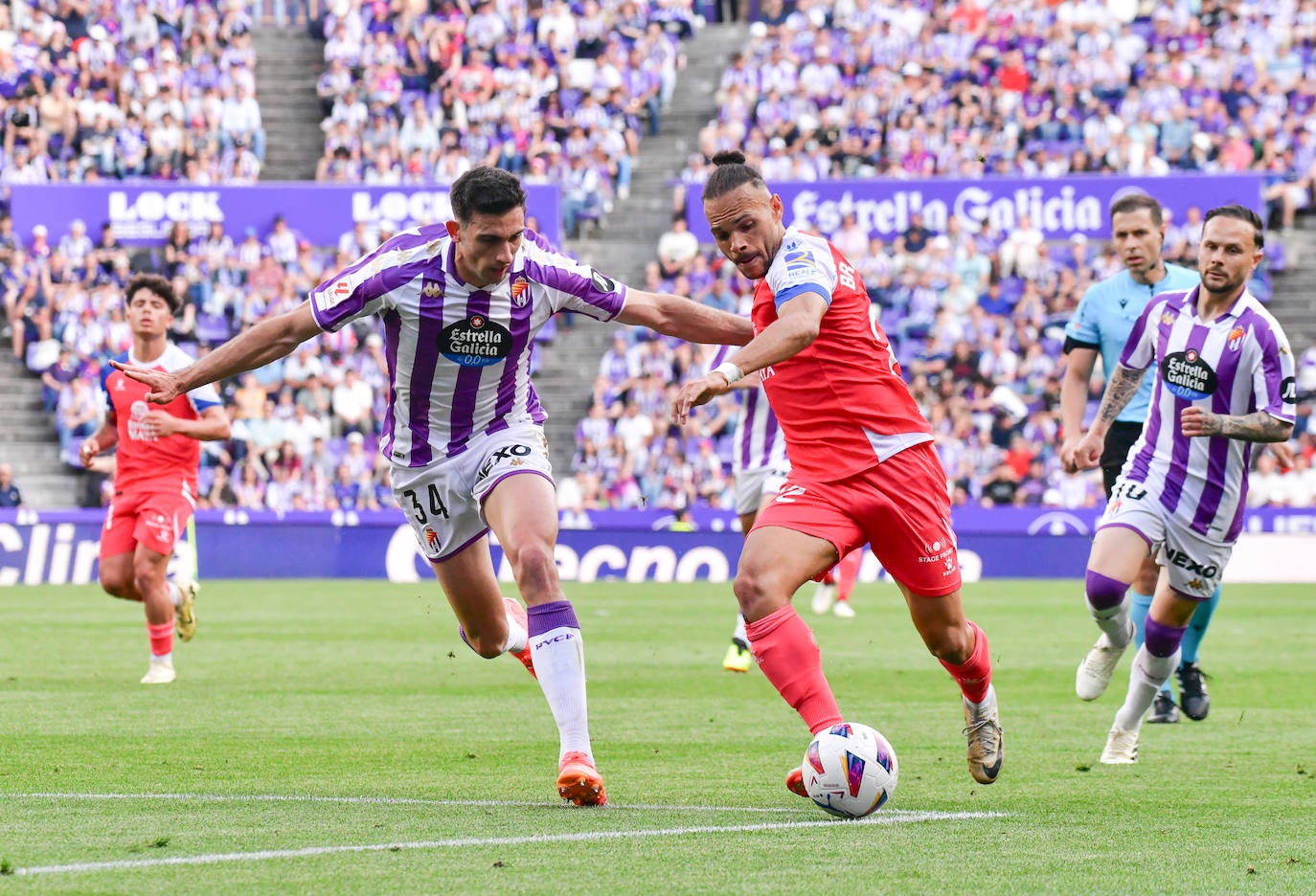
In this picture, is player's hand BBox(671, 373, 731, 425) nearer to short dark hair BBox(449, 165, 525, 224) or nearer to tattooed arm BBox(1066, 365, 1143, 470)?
short dark hair BBox(449, 165, 525, 224)

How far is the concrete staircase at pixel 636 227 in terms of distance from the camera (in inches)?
1217

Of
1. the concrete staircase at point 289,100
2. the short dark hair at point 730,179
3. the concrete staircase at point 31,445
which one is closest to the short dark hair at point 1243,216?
the short dark hair at point 730,179

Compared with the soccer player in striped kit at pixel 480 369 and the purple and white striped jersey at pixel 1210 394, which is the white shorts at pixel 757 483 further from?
the soccer player in striped kit at pixel 480 369

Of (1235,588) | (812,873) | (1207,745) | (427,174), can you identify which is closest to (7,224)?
(427,174)

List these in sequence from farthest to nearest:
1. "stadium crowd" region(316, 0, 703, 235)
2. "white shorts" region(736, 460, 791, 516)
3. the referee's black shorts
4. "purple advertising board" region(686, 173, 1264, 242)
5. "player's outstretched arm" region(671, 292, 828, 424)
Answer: "stadium crowd" region(316, 0, 703, 235)
"purple advertising board" region(686, 173, 1264, 242)
"white shorts" region(736, 460, 791, 516)
the referee's black shorts
"player's outstretched arm" region(671, 292, 828, 424)

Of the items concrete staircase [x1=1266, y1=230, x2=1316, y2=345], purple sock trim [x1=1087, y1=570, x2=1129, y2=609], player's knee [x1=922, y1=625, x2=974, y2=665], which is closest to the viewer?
player's knee [x1=922, y1=625, x2=974, y2=665]

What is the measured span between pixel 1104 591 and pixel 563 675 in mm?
2735

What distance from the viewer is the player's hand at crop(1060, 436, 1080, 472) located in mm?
9109

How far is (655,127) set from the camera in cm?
3412

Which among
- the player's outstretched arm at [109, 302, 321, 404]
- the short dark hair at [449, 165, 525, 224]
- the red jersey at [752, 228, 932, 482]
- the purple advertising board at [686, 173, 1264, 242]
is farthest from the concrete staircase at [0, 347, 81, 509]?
the red jersey at [752, 228, 932, 482]

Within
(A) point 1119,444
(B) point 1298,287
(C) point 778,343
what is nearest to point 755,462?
(A) point 1119,444

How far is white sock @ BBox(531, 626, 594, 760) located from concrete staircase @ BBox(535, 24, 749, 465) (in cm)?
2185

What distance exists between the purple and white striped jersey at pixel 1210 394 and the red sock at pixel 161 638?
6.58 m

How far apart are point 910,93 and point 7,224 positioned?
14.6m
